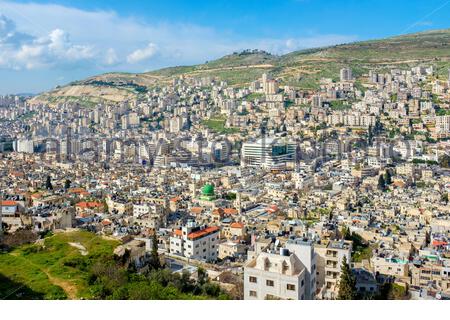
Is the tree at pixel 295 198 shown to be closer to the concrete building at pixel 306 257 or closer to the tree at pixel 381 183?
the tree at pixel 381 183

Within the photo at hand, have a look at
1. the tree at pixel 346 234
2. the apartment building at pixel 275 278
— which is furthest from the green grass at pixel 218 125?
the apartment building at pixel 275 278

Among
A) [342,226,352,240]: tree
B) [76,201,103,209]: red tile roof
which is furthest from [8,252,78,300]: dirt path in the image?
[76,201,103,209]: red tile roof

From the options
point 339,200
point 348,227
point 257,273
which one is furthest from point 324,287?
point 339,200

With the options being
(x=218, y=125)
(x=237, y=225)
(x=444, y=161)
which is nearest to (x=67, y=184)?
(x=237, y=225)

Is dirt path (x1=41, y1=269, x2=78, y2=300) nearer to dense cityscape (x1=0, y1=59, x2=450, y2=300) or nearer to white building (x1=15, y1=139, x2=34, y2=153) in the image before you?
dense cityscape (x1=0, y1=59, x2=450, y2=300)

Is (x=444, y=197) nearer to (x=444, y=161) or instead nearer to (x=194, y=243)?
(x=444, y=161)

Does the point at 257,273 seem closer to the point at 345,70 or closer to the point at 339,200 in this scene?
the point at 339,200
